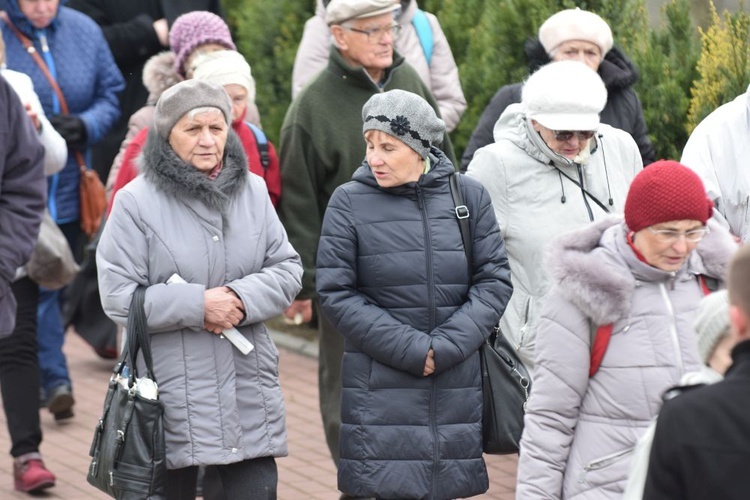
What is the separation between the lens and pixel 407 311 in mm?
5387

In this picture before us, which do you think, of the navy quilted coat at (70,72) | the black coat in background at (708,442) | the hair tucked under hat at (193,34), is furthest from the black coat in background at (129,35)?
the black coat in background at (708,442)

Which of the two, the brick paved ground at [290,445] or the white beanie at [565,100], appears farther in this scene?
the brick paved ground at [290,445]

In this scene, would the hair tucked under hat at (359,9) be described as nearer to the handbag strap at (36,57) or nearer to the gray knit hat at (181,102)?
the gray knit hat at (181,102)

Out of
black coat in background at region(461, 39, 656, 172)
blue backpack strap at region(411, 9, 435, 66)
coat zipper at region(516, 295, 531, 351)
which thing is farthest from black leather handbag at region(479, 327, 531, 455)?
blue backpack strap at region(411, 9, 435, 66)

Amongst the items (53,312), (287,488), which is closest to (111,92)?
(53,312)

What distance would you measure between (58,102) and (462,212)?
11.4ft

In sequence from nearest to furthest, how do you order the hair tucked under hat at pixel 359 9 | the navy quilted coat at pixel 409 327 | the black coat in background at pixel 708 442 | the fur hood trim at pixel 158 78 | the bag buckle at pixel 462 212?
the black coat in background at pixel 708 442, the navy quilted coat at pixel 409 327, the bag buckle at pixel 462 212, the hair tucked under hat at pixel 359 9, the fur hood trim at pixel 158 78

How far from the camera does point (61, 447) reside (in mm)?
7789

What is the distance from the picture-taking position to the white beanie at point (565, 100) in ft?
19.0

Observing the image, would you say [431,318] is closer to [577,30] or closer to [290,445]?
[577,30]

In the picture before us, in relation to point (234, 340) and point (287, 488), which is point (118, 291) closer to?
point (234, 340)

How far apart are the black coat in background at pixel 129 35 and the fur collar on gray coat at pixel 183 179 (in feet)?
13.0

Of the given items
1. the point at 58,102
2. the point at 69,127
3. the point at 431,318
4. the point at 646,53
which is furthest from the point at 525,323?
A: the point at 58,102

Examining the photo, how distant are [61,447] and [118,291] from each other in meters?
2.74
